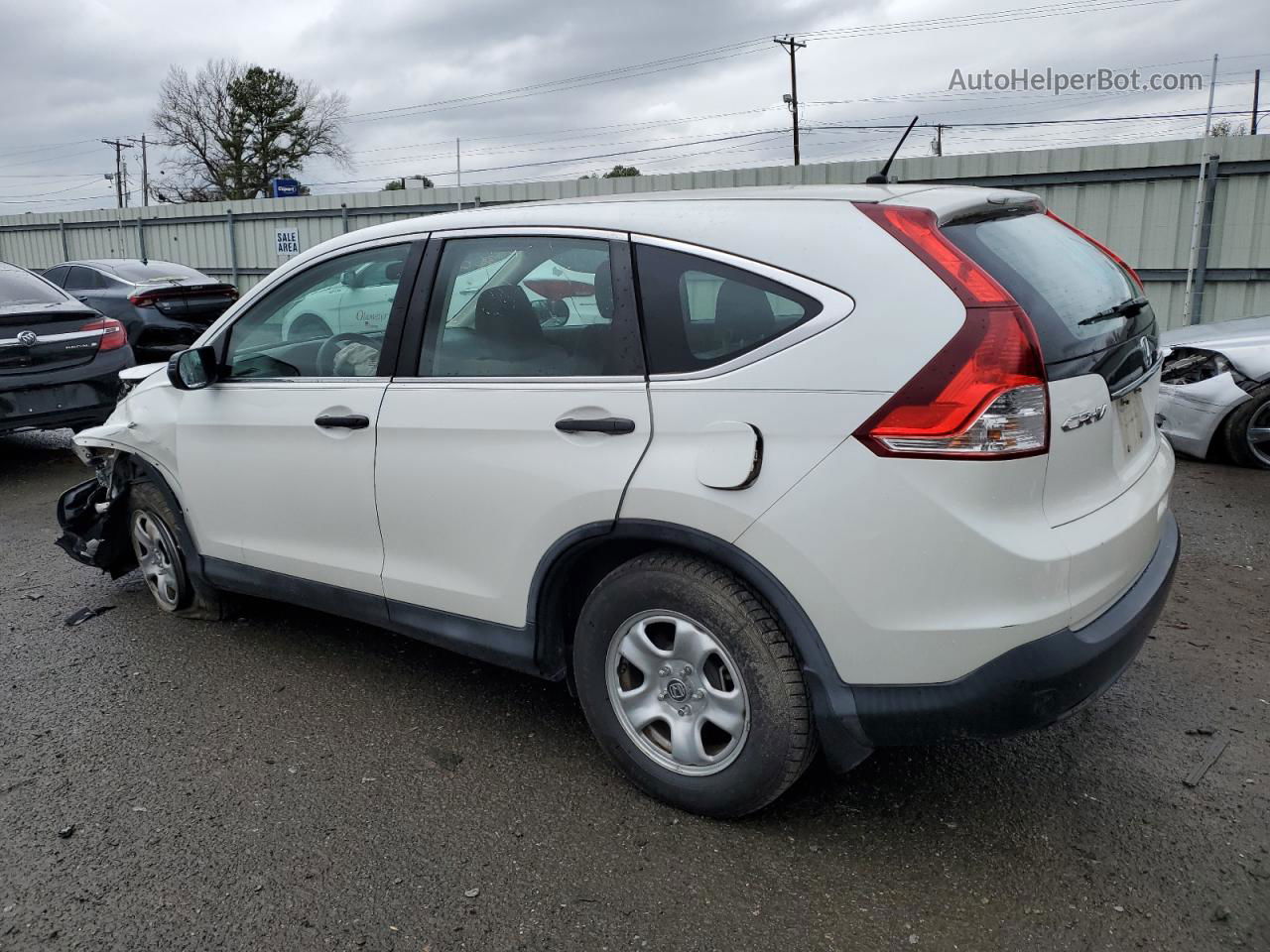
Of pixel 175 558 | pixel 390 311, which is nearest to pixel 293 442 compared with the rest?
pixel 390 311

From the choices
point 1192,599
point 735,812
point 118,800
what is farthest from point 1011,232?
point 118,800

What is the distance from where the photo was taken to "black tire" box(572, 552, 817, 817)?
101 inches

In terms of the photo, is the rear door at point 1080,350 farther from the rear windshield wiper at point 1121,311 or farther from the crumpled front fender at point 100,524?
the crumpled front fender at point 100,524

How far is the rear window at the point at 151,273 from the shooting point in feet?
43.4

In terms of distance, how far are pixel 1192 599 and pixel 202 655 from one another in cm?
426

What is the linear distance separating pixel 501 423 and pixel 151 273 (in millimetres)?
12330

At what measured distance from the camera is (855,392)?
7.75ft

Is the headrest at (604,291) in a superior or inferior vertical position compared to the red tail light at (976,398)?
superior

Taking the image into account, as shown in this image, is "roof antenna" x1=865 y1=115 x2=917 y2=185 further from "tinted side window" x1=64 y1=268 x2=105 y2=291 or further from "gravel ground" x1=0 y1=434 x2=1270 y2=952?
"tinted side window" x1=64 y1=268 x2=105 y2=291

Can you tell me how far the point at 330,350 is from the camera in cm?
361

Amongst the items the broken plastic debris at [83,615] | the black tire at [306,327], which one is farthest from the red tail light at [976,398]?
the broken plastic debris at [83,615]

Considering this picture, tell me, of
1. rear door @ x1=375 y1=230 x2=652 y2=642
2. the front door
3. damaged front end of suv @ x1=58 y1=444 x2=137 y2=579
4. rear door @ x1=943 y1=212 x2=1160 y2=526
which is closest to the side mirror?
the front door

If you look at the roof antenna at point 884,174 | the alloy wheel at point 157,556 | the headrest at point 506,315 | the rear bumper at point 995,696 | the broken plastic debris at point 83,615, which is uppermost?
the roof antenna at point 884,174

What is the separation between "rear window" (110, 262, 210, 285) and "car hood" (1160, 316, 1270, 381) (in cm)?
1161
